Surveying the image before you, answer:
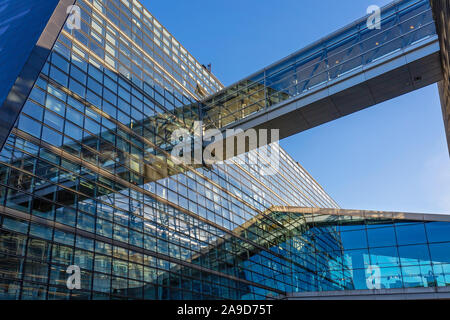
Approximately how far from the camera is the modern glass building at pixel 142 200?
56.3 ft

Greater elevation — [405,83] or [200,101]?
[200,101]

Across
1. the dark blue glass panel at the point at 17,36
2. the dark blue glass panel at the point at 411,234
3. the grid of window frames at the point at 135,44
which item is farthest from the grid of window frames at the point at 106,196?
the dark blue glass panel at the point at 411,234

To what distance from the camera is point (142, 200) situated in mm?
22953

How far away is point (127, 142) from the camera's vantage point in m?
23.2

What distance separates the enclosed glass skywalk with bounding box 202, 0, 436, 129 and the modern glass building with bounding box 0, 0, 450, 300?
0.59 ft

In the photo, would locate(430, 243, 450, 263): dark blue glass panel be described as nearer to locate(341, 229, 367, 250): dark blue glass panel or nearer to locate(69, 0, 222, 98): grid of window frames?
locate(341, 229, 367, 250): dark blue glass panel

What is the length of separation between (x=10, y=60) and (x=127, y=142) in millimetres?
6983

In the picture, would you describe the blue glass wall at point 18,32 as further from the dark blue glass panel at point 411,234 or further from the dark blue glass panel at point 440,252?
the dark blue glass panel at point 440,252

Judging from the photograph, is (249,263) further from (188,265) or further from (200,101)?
(200,101)

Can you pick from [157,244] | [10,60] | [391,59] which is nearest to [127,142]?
[157,244]

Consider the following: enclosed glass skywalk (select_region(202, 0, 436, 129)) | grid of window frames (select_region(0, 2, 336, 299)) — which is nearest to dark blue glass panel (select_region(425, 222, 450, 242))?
grid of window frames (select_region(0, 2, 336, 299))
